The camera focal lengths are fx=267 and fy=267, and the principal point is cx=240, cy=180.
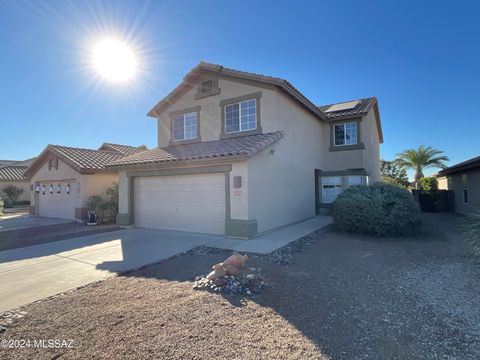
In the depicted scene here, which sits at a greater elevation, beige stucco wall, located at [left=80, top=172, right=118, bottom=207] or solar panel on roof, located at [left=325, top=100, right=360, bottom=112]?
solar panel on roof, located at [left=325, top=100, right=360, bottom=112]

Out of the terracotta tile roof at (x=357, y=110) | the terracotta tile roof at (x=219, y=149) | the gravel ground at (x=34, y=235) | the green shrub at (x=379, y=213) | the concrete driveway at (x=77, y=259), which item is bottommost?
the concrete driveway at (x=77, y=259)

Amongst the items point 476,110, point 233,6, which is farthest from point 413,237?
point 476,110

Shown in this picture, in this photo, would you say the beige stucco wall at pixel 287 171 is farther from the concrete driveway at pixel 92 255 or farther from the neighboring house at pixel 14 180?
the neighboring house at pixel 14 180

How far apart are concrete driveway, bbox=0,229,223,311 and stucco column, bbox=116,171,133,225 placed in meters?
1.88

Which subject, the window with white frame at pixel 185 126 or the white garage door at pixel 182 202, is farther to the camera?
the window with white frame at pixel 185 126

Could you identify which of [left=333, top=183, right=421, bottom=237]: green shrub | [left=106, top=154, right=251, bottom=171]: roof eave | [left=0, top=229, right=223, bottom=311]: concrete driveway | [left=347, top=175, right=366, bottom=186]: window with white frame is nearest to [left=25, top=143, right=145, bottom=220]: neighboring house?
[left=106, top=154, right=251, bottom=171]: roof eave

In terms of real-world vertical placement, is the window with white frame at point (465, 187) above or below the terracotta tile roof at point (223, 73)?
below

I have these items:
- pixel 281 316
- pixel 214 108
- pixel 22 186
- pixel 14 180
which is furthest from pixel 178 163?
pixel 22 186

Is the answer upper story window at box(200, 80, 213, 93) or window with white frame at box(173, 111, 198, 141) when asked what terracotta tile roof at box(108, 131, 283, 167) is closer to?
window with white frame at box(173, 111, 198, 141)

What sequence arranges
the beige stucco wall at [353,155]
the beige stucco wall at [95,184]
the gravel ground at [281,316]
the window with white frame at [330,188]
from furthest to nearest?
the window with white frame at [330,188] → the beige stucco wall at [95,184] → the beige stucco wall at [353,155] → the gravel ground at [281,316]

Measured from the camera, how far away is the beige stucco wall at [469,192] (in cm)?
1473

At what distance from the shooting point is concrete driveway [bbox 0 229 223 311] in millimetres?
5732

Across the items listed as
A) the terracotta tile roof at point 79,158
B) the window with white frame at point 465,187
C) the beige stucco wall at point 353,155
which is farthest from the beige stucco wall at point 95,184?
the window with white frame at point 465,187

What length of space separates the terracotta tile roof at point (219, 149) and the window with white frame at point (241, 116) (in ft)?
2.06
